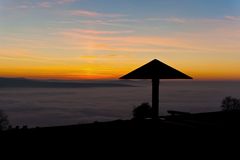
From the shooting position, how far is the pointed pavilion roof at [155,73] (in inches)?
438

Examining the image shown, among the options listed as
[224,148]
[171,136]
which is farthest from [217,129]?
[171,136]

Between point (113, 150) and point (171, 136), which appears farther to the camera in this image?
point (171, 136)

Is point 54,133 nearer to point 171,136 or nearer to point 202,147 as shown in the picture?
point 171,136

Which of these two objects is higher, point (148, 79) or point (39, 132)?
point (148, 79)

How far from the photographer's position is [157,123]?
35.2 ft

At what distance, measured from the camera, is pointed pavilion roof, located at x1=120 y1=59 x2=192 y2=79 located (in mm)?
11117

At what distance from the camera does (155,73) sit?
11.1 meters

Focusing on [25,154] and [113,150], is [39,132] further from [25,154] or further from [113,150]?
[113,150]

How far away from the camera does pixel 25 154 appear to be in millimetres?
7875

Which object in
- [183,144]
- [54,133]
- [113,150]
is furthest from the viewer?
[54,133]

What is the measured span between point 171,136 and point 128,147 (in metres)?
1.53

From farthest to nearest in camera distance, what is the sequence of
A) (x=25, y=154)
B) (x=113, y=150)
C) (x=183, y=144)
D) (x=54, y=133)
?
(x=54, y=133) < (x=183, y=144) < (x=113, y=150) < (x=25, y=154)

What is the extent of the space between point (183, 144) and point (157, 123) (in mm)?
1720

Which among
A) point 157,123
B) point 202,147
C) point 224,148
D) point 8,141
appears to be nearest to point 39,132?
point 8,141
